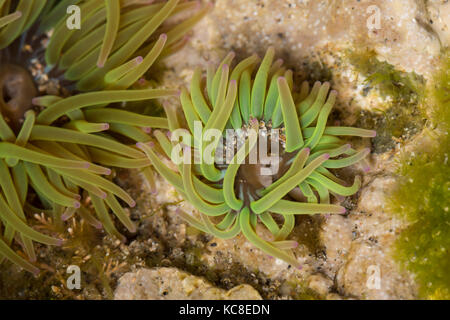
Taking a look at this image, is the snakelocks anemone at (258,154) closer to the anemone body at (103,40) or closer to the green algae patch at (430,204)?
the green algae patch at (430,204)

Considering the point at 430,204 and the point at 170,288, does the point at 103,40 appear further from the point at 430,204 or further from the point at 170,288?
the point at 430,204

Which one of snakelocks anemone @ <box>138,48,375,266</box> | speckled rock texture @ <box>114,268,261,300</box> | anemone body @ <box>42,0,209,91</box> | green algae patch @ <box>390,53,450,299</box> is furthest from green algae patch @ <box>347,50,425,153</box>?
anemone body @ <box>42,0,209,91</box>

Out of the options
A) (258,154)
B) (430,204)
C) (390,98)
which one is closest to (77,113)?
(258,154)

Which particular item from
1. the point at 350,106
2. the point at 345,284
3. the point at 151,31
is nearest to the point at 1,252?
the point at 151,31

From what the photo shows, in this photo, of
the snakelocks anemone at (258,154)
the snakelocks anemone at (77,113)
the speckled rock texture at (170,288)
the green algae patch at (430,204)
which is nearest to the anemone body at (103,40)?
the snakelocks anemone at (77,113)
